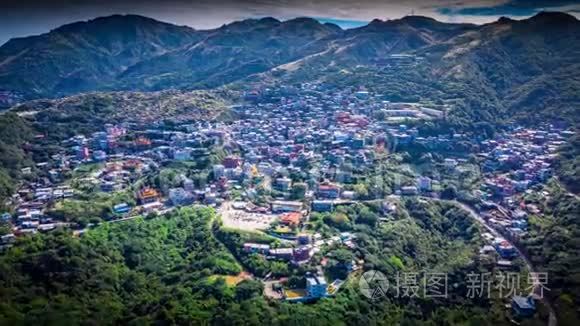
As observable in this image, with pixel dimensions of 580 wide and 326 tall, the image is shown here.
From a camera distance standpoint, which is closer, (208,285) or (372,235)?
(208,285)

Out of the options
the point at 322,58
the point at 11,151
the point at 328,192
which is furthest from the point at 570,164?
the point at 322,58

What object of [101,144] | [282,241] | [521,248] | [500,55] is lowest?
[521,248]

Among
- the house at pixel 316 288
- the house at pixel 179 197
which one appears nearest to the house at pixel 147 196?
the house at pixel 179 197

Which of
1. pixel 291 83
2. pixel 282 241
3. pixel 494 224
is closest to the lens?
pixel 282 241

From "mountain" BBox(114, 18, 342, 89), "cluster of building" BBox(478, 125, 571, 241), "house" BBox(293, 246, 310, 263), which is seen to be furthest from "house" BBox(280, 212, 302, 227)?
"mountain" BBox(114, 18, 342, 89)

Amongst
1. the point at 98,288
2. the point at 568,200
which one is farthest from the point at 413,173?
the point at 98,288

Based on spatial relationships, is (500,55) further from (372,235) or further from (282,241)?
(282,241)

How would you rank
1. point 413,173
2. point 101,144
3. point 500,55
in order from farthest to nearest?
point 500,55, point 101,144, point 413,173
